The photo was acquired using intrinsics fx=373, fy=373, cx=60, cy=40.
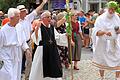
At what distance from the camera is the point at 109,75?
10281 mm

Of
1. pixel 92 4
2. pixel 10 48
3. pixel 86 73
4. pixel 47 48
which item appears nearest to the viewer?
pixel 10 48

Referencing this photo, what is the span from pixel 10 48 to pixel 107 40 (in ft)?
10.3

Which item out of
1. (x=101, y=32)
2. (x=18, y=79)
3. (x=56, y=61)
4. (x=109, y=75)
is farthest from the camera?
(x=109, y=75)

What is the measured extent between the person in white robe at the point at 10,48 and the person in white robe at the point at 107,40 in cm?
271

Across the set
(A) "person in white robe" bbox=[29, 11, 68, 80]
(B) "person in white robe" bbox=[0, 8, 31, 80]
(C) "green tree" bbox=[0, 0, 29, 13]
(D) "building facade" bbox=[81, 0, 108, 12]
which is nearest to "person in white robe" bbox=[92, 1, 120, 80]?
(A) "person in white robe" bbox=[29, 11, 68, 80]

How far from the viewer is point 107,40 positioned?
28.9 feet

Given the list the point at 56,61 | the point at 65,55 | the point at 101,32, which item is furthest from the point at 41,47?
the point at 65,55

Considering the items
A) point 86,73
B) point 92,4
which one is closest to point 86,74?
point 86,73

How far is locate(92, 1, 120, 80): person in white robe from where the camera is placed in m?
8.59

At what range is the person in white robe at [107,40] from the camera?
8.59 m

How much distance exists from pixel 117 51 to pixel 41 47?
198 cm

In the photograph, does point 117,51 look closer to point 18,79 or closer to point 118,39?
point 118,39

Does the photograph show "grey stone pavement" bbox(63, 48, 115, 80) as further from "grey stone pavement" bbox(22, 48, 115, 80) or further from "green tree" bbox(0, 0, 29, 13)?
"green tree" bbox(0, 0, 29, 13)

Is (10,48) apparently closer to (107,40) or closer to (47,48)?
(47,48)
